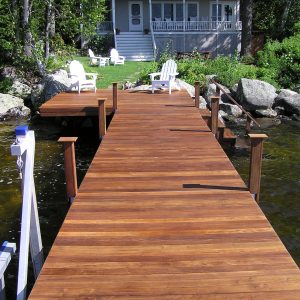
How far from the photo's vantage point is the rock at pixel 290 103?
52.3ft

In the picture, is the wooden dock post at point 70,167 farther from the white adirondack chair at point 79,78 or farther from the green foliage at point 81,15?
the green foliage at point 81,15

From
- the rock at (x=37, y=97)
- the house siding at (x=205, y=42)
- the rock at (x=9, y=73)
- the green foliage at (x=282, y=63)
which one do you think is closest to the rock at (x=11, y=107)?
the rock at (x=37, y=97)

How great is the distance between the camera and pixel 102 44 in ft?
96.4

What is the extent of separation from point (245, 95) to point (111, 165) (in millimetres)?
9857

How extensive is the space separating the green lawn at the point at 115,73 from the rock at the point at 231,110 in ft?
14.9

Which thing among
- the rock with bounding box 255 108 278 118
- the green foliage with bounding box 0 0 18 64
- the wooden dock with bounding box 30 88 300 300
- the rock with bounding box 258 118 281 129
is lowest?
the rock with bounding box 258 118 281 129

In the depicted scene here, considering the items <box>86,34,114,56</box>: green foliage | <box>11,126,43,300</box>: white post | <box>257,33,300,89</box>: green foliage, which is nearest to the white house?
<box>86,34,114,56</box>: green foliage

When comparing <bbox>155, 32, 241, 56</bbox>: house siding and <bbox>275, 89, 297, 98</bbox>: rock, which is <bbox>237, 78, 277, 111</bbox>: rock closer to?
<bbox>275, 89, 297, 98</bbox>: rock

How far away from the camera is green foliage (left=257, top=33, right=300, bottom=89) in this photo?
18.9 meters

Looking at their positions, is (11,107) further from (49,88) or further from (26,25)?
(26,25)

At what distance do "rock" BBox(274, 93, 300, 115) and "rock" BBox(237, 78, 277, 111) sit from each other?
1.32 feet

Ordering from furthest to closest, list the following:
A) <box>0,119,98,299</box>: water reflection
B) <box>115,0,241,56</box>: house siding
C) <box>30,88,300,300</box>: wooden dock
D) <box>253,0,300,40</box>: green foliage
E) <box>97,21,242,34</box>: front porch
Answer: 1. <box>97,21,242,34</box>: front porch
2. <box>115,0,241,56</box>: house siding
3. <box>253,0,300,40</box>: green foliage
4. <box>0,119,98,299</box>: water reflection
5. <box>30,88,300,300</box>: wooden dock

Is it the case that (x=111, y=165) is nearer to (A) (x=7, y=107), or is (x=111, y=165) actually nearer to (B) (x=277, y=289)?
(B) (x=277, y=289)

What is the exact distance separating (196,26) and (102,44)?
6.18 meters
